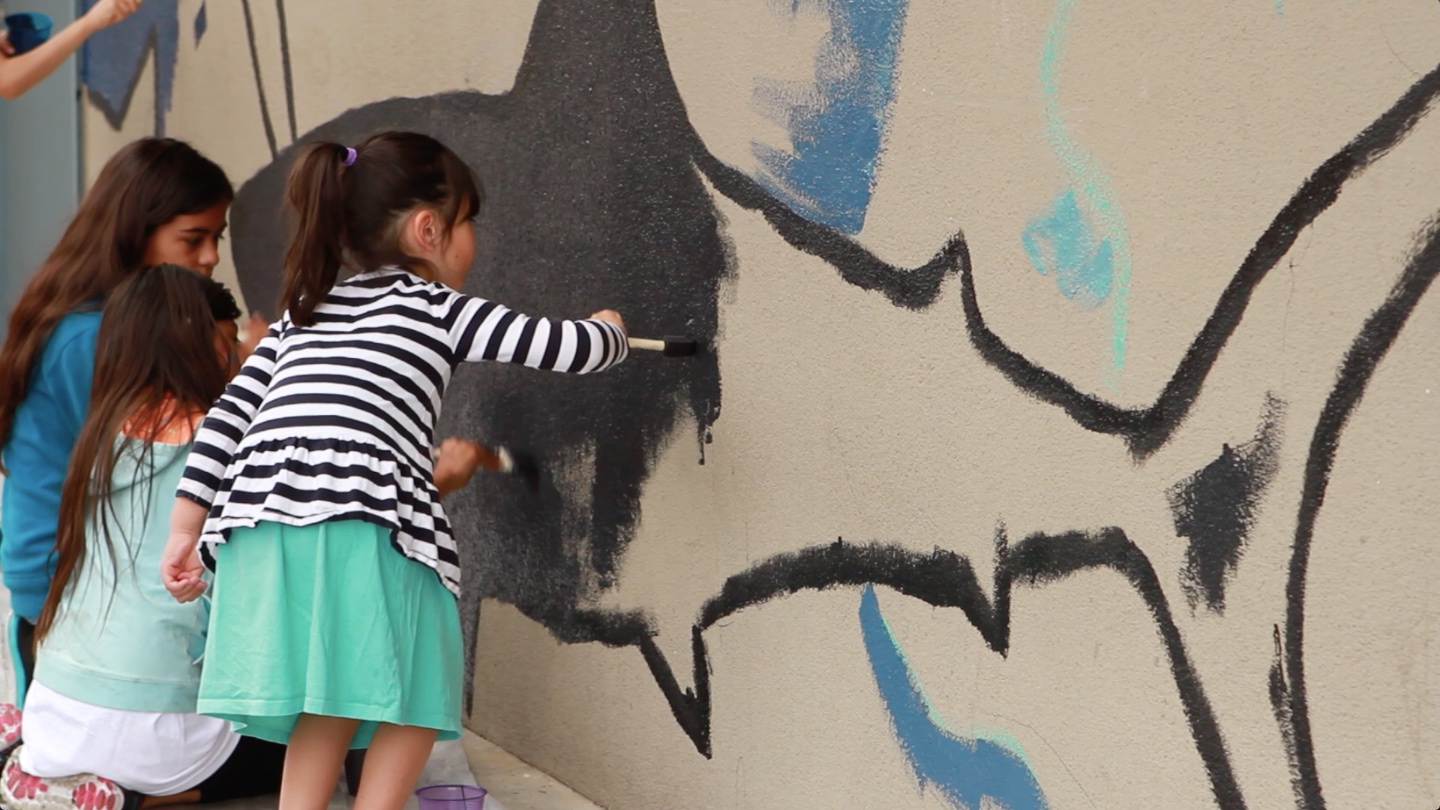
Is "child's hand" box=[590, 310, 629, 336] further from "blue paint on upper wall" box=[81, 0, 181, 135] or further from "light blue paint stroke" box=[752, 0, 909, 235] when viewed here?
"blue paint on upper wall" box=[81, 0, 181, 135]

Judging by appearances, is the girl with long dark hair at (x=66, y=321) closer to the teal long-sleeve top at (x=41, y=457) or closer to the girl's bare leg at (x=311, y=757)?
the teal long-sleeve top at (x=41, y=457)

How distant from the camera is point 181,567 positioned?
2.60 metres

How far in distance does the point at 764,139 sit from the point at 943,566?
818 mm

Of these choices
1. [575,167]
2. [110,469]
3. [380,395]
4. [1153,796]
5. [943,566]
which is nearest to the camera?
[1153,796]

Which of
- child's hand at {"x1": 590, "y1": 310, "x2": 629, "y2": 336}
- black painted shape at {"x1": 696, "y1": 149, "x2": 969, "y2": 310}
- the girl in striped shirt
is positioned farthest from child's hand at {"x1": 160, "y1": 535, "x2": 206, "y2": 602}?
black painted shape at {"x1": 696, "y1": 149, "x2": 969, "y2": 310}

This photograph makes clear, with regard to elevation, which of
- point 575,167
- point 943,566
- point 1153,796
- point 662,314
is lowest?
point 1153,796

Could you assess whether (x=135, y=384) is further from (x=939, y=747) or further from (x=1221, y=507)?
(x=1221, y=507)

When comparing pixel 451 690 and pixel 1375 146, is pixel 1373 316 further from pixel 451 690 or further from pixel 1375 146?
pixel 451 690

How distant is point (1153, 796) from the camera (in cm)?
196

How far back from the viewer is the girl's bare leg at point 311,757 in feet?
8.57

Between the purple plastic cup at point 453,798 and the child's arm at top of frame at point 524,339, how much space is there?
819 millimetres

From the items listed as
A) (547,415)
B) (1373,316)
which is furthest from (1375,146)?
(547,415)

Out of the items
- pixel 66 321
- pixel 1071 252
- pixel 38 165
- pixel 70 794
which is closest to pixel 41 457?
pixel 66 321

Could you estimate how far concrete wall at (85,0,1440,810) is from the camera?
5.58 feet
